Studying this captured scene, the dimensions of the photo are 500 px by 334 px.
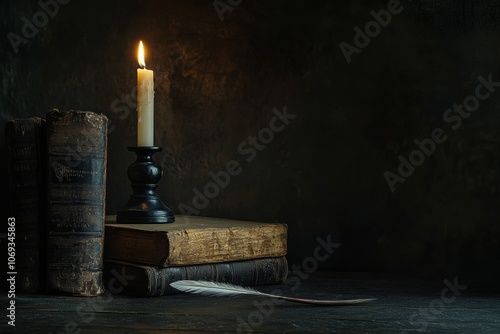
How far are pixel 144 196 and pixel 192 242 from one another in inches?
8.0

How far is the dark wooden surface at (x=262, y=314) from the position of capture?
123 cm

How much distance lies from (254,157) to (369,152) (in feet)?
0.91

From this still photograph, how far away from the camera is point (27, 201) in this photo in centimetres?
152

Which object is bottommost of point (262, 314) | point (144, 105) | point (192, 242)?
point (262, 314)

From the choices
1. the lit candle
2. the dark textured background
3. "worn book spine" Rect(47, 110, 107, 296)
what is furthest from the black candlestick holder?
the dark textured background

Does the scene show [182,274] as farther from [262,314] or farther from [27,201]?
[27,201]

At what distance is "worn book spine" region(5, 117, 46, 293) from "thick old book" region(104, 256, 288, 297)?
143mm

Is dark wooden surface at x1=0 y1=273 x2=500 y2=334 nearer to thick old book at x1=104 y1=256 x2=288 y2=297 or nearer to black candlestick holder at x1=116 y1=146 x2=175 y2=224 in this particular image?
thick old book at x1=104 y1=256 x2=288 y2=297

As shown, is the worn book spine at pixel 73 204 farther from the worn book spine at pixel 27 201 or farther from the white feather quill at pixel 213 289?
the white feather quill at pixel 213 289

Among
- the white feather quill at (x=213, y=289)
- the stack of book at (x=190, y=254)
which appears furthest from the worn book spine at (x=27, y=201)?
the white feather quill at (x=213, y=289)

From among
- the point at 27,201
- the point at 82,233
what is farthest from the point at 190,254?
the point at 27,201

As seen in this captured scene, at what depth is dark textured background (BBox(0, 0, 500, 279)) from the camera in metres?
1.84

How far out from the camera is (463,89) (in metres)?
1.83

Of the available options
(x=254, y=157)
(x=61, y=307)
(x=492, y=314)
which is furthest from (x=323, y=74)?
(x=61, y=307)
